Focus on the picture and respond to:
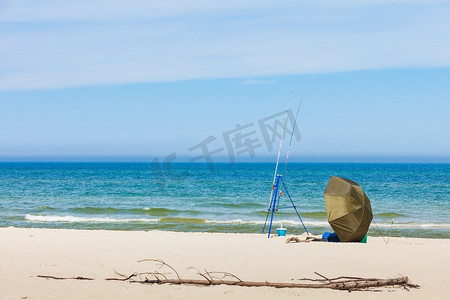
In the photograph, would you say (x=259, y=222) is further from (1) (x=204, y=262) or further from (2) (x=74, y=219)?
(1) (x=204, y=262)

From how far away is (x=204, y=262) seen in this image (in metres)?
11.0

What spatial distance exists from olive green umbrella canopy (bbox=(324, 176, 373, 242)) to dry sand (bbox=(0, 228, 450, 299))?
486 millimetres

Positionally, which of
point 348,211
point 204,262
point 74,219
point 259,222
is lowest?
point 74,219

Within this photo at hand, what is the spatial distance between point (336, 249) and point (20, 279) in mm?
7258

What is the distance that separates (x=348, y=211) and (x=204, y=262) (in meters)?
4.74

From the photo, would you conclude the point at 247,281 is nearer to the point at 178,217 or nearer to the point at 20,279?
the point at 20,279

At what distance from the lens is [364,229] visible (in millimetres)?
14188

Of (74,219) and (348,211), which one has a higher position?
(348,211)

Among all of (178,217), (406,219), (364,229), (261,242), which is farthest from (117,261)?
(406,219)

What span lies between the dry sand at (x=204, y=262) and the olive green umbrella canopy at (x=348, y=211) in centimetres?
49

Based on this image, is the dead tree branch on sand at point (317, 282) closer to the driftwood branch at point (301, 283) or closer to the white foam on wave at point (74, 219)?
the driftwood branch at point (301, 283)

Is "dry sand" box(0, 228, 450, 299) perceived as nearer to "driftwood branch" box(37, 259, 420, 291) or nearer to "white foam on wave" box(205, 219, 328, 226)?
"driftwood branch" box(37, 259, 420, 291)

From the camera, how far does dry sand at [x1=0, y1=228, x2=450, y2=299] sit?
8.48m

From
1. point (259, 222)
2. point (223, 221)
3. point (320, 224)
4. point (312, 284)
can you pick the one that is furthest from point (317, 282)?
point (223, 221)
